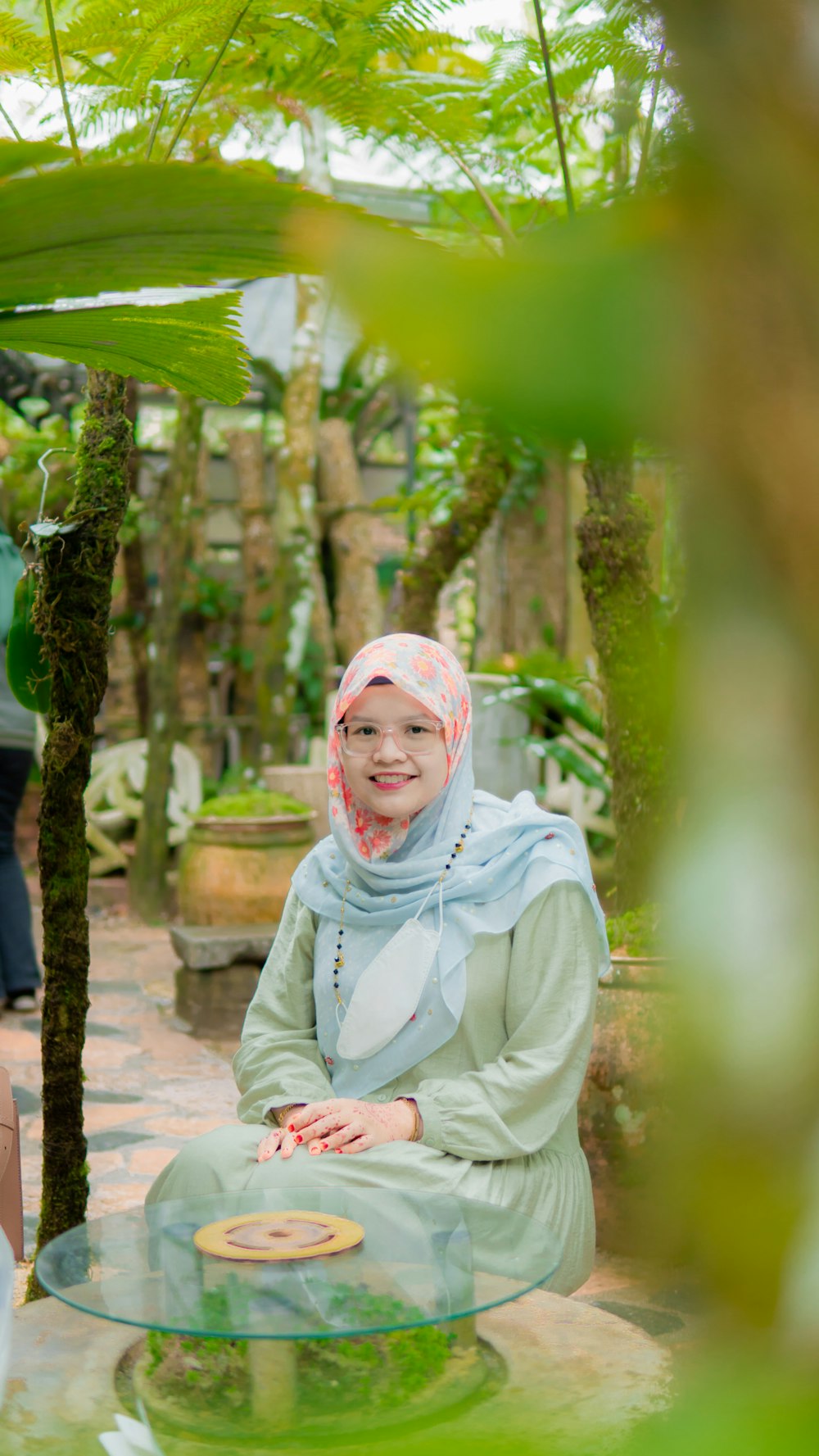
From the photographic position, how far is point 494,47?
4105 mm

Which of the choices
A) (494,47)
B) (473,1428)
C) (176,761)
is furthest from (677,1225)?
(176,761)

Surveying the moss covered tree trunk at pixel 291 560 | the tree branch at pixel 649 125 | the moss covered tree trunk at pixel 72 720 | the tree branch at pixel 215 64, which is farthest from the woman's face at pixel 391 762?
the moss covered tree trunk at pixel 291 560

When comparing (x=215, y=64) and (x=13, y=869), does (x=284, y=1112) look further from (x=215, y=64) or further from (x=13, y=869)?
(x=13, y=869)

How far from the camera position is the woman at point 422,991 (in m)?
2.27

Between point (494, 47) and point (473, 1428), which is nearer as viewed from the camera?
point (473, 1428)

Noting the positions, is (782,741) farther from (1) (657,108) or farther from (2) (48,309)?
(2) (48,309)

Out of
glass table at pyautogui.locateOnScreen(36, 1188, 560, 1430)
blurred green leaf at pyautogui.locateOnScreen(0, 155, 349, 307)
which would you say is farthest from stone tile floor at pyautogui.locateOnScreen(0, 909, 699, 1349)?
blurred green leaf at pyautogui.locateOnScreen(0, 155, 349, 307)

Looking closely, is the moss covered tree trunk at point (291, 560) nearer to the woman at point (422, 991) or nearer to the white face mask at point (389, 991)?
the woman at point (422, 991)

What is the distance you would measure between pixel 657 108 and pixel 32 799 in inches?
392

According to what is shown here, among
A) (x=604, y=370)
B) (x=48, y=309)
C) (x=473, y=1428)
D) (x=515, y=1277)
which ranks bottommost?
(x=515, y=1277)

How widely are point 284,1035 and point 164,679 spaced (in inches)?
224

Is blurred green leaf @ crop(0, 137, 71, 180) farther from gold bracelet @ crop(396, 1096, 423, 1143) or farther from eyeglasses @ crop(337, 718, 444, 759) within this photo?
gold bracelet @ crop(396, 1096, 423, 1143)

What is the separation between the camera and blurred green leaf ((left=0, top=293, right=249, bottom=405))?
149cm

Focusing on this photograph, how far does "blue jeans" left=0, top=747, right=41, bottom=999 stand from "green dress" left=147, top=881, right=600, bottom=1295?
2926mm
